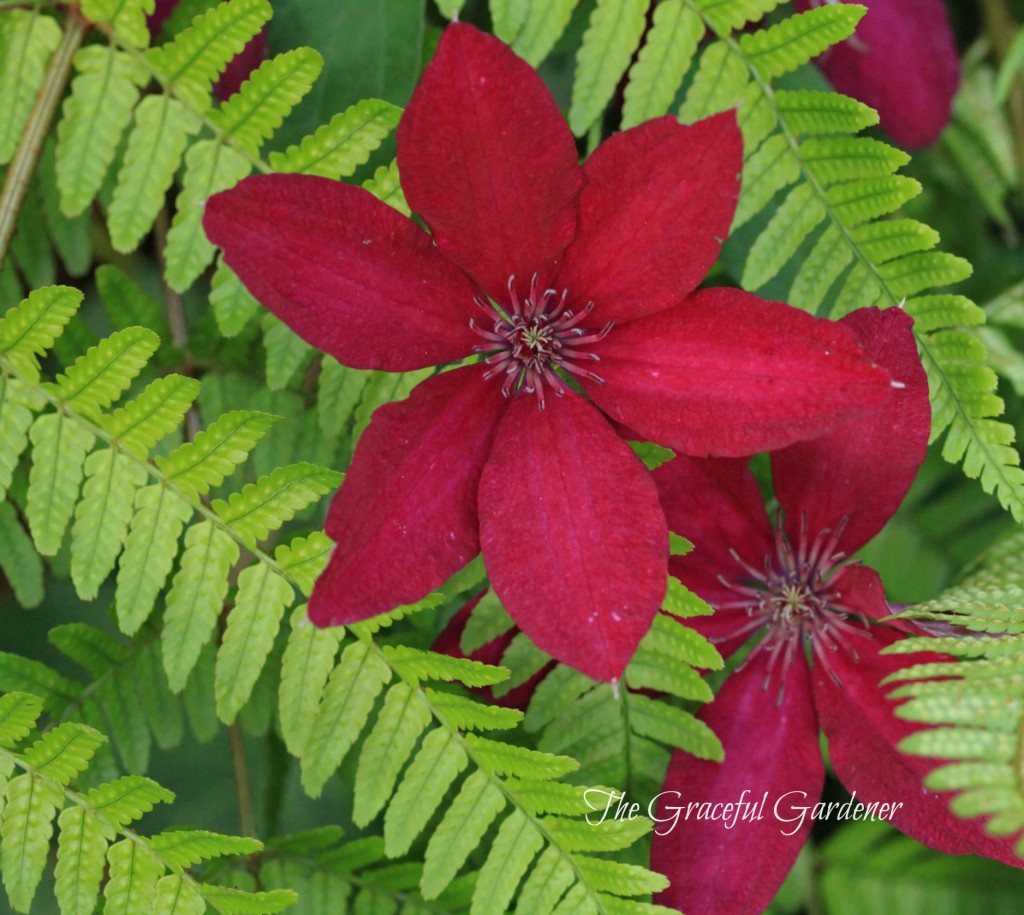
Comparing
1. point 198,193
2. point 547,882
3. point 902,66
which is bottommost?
point 547,882

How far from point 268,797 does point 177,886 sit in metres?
0.41

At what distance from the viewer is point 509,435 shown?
81 centimetres

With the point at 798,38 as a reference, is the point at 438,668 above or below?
below

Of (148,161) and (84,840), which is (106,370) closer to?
(148,161)

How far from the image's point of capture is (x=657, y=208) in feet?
2.57

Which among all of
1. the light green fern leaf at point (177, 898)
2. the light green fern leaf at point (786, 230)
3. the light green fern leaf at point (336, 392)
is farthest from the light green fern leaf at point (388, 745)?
the light green fern leaf at point (786, 230)

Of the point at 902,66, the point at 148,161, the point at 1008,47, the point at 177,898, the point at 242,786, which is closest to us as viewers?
the point at 177,898

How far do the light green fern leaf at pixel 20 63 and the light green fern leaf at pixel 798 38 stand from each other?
60cm

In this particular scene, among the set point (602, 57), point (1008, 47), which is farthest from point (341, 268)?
point (1008, 47)

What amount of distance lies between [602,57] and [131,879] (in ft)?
2.48

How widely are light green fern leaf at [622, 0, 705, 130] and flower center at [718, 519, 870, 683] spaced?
39 cm

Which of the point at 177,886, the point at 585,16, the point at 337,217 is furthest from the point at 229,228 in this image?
the point at 585,16

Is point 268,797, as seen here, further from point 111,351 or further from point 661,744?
point 111,351

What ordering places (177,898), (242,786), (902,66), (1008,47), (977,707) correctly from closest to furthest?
1. (977,707)
2. (177,898)
3. (242,786)
4. (902,66)
5. (1008,47)
